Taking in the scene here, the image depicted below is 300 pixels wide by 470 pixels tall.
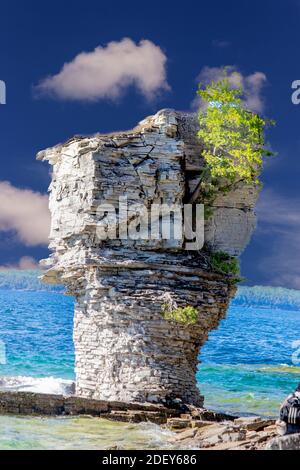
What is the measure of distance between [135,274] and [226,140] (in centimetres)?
509

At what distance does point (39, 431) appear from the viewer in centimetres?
1845

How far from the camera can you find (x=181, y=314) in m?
21.5

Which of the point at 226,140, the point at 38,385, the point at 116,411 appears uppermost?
the point at 226,140

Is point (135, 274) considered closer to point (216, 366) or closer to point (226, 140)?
point (226, 140)

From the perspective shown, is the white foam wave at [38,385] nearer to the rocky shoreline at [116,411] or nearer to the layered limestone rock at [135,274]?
the layered limestone rock at [135,274]

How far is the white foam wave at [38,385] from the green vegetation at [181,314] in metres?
5.39

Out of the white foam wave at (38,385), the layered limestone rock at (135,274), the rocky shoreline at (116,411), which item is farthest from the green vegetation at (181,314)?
the white foam wave at (38,385)

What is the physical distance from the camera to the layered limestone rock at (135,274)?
71.1 ft

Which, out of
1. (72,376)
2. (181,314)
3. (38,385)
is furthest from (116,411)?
(72,376)

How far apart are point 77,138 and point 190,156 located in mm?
3602

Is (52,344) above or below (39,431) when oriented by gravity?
above

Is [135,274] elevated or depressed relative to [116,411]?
elevated
